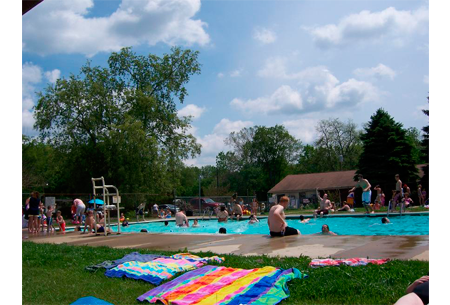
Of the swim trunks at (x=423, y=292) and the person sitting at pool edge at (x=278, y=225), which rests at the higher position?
the swim trunks at (x=423, y=292)

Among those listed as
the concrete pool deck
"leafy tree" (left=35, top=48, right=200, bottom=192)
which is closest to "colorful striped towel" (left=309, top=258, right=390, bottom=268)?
the concrete pool deck

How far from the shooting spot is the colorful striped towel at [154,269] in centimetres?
532

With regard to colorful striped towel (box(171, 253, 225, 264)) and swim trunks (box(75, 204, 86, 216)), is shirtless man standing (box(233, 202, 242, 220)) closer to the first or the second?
swim trunks (box(75, 204, 86, 216))

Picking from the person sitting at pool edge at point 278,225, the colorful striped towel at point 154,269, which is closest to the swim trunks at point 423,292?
the colorful striped towel at point 154,269

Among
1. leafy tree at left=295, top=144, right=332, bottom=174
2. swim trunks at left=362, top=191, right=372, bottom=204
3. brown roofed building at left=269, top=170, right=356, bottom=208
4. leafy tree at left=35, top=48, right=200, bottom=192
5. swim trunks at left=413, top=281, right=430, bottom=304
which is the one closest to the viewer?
swim trunks at left=413, top=281, right=430, bottom=304

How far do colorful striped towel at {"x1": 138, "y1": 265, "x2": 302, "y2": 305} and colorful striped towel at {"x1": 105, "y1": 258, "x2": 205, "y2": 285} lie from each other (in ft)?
1.20

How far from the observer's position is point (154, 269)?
5.64m

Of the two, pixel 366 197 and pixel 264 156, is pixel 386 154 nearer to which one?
pixel 366 197

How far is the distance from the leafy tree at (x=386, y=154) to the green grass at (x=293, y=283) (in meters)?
28.5

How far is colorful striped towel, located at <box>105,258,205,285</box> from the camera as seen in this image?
5316 mm

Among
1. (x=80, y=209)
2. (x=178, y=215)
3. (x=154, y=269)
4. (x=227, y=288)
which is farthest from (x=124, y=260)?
(x=80, y=209)

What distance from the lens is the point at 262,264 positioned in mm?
5668

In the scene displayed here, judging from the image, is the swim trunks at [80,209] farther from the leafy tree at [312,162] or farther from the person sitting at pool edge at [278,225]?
the leafy tree at [312,162]

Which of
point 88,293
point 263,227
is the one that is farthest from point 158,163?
point 88,293
